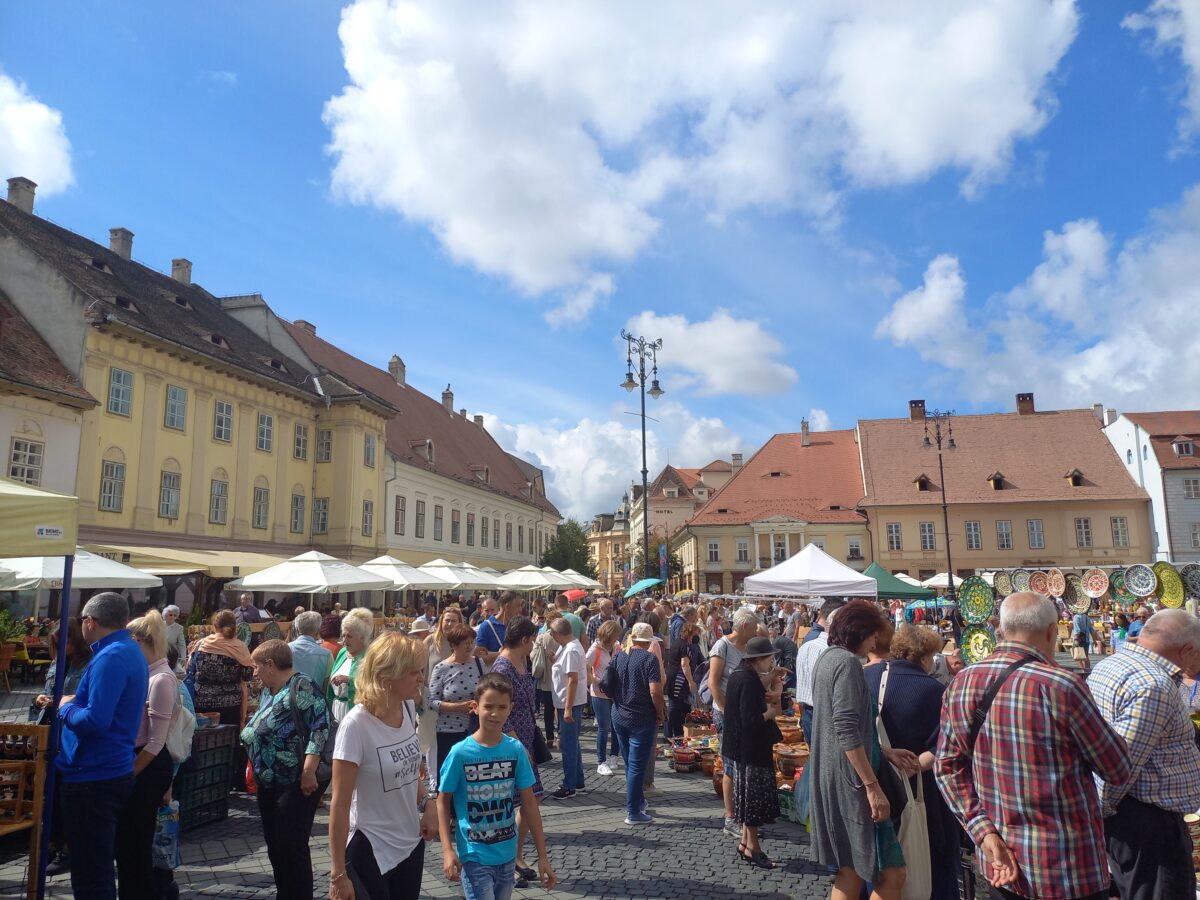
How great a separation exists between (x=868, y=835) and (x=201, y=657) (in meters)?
6.53

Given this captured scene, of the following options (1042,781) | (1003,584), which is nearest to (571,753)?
(1042,781)

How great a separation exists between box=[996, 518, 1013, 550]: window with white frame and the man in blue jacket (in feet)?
176

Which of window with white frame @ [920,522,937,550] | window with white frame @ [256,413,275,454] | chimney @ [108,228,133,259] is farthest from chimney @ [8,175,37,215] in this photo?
window with white frame @ [920,522,937,550]

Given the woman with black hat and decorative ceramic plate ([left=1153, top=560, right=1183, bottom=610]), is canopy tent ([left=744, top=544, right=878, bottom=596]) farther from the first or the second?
the woman with black hat

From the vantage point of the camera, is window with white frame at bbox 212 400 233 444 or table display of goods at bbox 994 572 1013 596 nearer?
table display of goods at bbox 994 572 1013 596

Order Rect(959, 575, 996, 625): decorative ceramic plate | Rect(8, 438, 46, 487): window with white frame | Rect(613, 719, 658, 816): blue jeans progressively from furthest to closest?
1. Rect(8, 438, 46, 487): window with white frame
2. Rect(959, 575, 996, 625): decorative ceramic plate
3. Rect(613, 719, 658, 816): blue jeans

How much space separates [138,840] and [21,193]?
30714 mm

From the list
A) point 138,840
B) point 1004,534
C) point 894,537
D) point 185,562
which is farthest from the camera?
point 894,537

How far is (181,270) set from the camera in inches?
1407

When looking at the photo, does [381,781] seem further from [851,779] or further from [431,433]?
[431,433]

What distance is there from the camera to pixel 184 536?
86.6ft

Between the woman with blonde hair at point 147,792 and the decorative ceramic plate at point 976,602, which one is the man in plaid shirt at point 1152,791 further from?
the decorative ceramic plate at point 976,602

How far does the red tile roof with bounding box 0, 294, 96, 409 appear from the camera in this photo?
20531mm

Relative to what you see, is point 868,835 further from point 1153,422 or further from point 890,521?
point 1153,422
